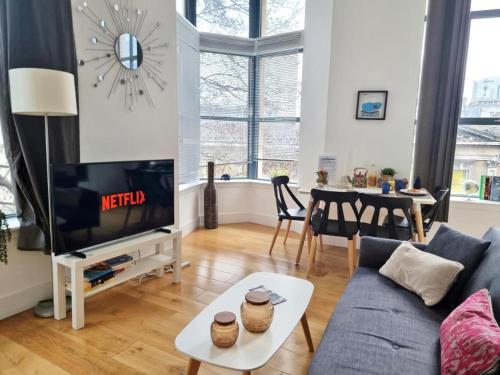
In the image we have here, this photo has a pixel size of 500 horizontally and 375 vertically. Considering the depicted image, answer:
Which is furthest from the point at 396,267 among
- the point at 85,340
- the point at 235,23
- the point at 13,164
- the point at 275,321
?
the point at 235,23

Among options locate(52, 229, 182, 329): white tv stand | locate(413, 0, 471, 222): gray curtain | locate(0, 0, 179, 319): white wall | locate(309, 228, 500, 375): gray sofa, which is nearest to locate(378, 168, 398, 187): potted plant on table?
locate(413, 0, 471, 222): gray curtain

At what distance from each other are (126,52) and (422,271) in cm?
278

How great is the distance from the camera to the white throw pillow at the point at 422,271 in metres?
1.79

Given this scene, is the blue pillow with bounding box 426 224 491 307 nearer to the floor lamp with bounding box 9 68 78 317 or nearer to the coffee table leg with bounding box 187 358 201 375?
the coffee table leg with bounding box 187 358 201 375

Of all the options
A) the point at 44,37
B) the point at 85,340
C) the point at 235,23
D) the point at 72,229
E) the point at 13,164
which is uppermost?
the point at 235,23

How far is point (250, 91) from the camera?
4.83m

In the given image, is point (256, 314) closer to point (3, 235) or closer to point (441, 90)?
point (3, 235)

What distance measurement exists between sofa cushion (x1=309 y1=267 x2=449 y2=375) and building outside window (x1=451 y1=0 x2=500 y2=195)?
2437mm

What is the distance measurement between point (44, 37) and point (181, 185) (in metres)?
2.26

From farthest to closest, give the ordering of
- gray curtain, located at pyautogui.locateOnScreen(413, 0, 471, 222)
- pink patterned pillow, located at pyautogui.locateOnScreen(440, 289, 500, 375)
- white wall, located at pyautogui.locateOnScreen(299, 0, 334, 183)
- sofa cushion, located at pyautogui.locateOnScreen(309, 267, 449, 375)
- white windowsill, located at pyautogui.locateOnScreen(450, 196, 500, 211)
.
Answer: white wall, located at pyautogui.locateOnScreen(299, 0, 334, 183) → white windowsill, located at pyautogui.locateOnScreen(450, 196, 500, 211) → gray curtain, located at pyautogui.locateOnScreen(413, 0, 471, 222) → sofa cushion, located at pyautogui.locateOnScreen(309, 267, 449, 375) → pink patterned pillow, located at pyautogui.locateOnScreen(440, 289, 500, 375)

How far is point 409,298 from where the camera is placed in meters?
1.87

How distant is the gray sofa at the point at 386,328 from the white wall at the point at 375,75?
197 centimetres

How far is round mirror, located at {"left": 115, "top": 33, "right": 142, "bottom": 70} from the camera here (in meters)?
2.85

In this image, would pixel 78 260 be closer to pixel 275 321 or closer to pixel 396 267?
pixel 275 321
